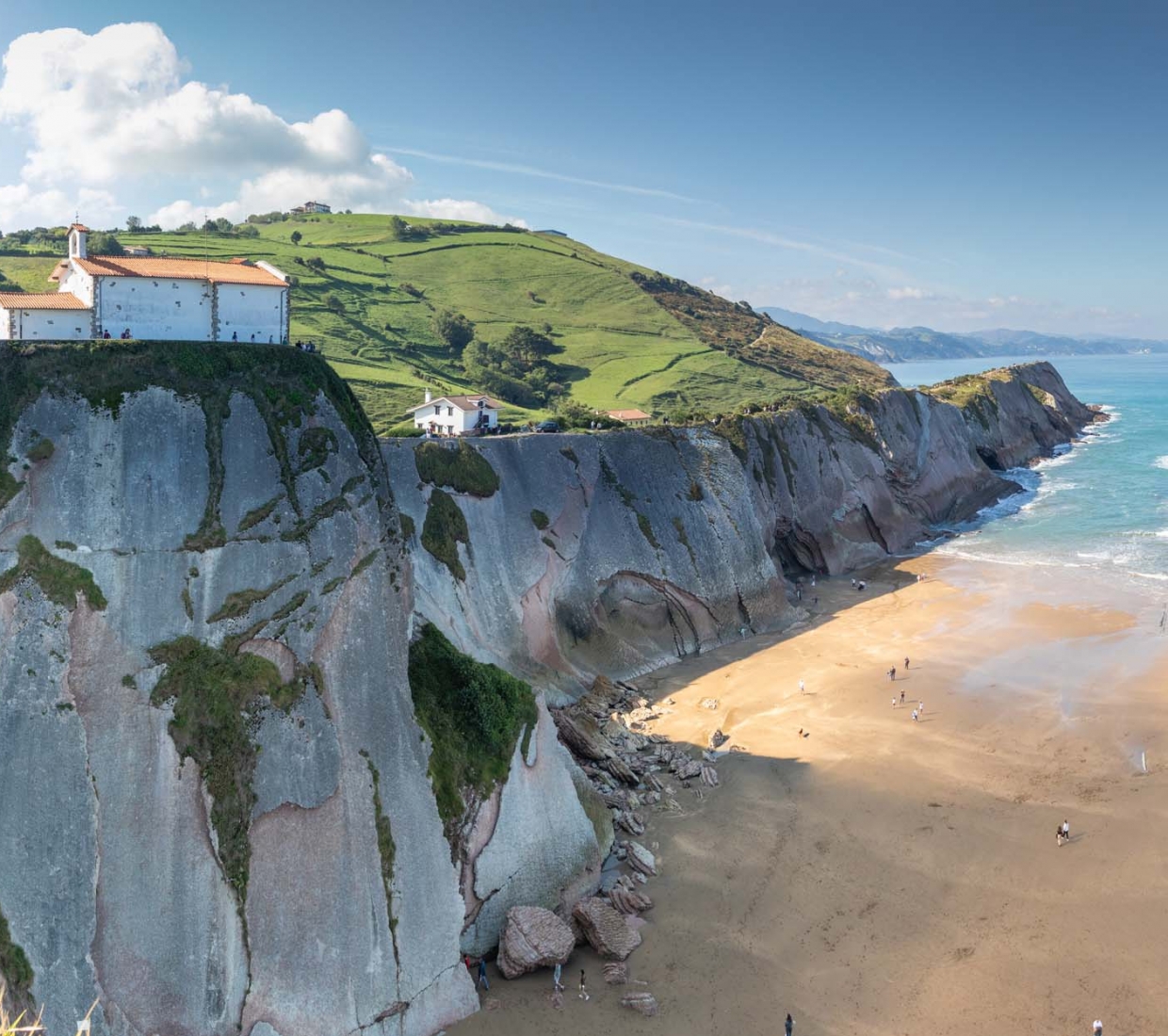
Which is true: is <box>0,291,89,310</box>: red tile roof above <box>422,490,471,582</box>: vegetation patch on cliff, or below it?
above

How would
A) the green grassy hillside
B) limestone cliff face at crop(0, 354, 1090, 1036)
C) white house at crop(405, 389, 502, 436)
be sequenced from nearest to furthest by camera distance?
limestone cliff face at crop(0, 354, 1090, 1036) → white house at crop(405, 389, 502, 436) → the green grassy hillside

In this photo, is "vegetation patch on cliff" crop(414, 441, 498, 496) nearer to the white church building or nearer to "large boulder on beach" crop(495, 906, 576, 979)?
the white church building

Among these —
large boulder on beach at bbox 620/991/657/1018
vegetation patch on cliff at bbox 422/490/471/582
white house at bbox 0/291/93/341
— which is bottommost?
large boulder on beach at bbox 620/991/657/1018

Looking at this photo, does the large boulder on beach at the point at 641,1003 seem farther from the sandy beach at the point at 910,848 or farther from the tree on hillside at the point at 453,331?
the tree on hillside at the point at 453,331

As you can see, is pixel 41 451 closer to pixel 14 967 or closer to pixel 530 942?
pixel 14 967

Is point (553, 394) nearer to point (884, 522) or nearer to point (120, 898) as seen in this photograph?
point (884, 522)

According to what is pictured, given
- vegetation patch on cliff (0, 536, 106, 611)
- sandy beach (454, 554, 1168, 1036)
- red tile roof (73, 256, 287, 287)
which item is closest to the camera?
vegetation patch on cliff (0, 536, 106, 611)

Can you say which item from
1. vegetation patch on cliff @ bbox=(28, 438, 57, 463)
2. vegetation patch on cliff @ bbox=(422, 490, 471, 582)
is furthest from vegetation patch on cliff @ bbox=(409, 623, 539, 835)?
vegetation patch on cliff @ bbox=(28, 438, 57, 463)

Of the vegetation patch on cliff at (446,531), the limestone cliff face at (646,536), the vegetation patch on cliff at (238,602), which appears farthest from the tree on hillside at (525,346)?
the vegetation patch on cliff at (238,602)

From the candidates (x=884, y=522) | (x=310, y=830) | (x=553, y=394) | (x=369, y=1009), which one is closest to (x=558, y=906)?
(x=369, y=1009)
